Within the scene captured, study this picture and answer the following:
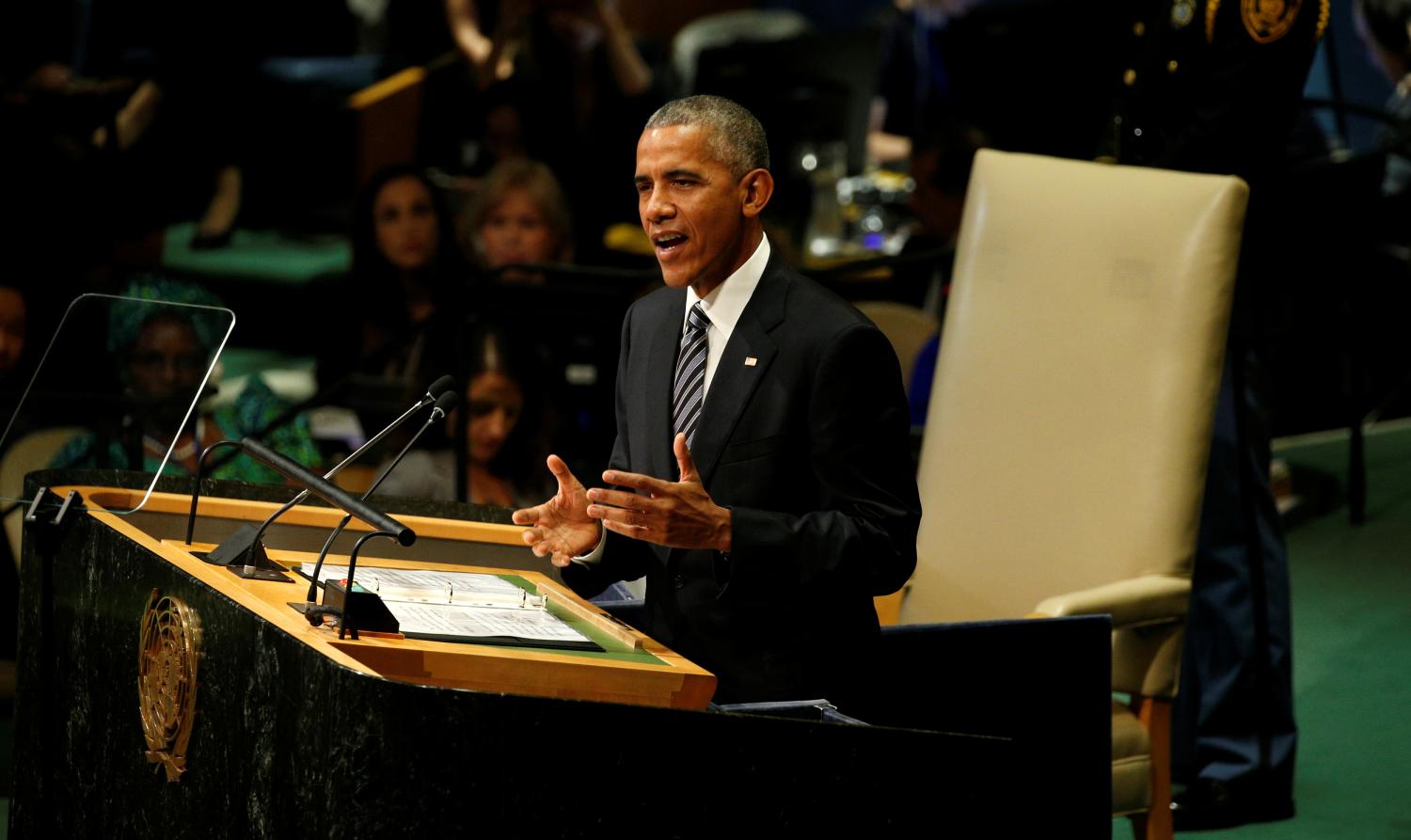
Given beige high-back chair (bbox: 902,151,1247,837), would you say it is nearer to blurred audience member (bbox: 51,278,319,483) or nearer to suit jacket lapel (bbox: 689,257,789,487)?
suit jacket lapel (bbox: 689,257,789,487)

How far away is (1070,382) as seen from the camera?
10.9ft

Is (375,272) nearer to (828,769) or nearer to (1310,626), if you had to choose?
(1310,626)

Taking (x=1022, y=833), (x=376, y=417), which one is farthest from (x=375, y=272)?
(x=1022, y=833)

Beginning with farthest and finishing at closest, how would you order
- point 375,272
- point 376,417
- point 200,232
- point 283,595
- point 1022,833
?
point 200,232, point 375,272, point 376,417, point 1022,833, point 283,595

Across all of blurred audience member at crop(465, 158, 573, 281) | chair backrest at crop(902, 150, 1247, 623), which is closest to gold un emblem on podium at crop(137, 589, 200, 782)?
chair backrest at crop(902, 150, 1247, 623)

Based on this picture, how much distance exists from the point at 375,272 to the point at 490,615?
3382 millimetres

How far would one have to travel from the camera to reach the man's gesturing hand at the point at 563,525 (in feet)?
7.49

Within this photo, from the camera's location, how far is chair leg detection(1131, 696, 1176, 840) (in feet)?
10.3

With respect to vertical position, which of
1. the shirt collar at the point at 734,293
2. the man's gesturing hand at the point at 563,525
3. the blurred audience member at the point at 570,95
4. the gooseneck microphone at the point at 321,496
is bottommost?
the man's gesturing hand at the point at 563,525

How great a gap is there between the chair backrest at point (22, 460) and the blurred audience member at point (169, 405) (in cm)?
2

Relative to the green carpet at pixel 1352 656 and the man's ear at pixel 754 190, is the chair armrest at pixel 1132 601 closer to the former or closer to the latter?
the green carpet at pixel 1352 656

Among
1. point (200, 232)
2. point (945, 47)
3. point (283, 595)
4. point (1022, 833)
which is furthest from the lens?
point (200, 232)

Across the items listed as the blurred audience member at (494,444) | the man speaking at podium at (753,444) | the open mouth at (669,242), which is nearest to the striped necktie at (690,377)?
the man speaking at podium at (753,444)

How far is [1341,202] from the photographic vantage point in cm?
542
